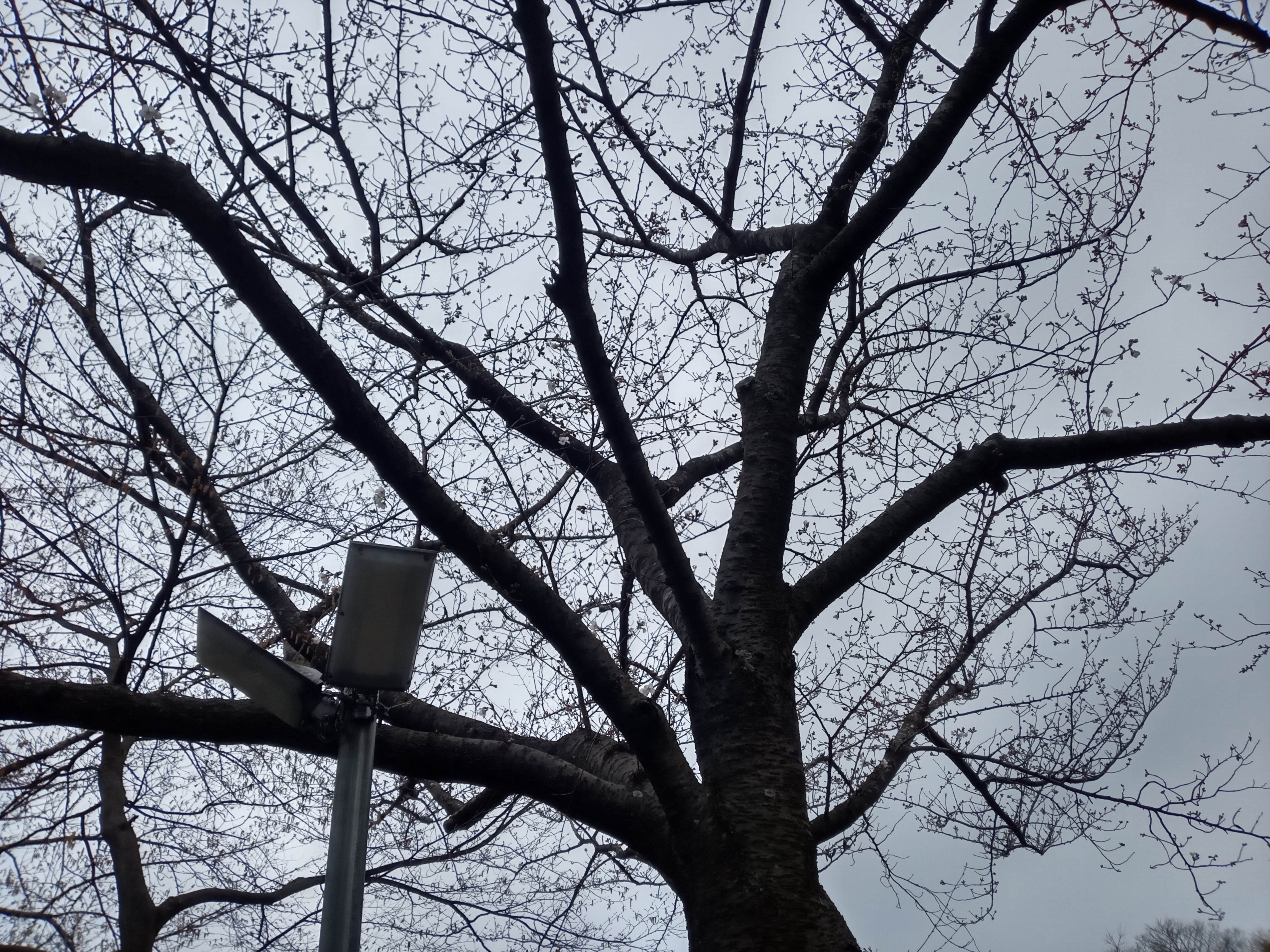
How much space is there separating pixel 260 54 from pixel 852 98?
9.89 ft

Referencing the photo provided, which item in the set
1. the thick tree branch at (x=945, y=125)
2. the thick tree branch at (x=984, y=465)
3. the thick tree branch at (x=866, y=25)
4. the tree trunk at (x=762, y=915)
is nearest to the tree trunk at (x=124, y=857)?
the tree trunk at (x=762, y=915)

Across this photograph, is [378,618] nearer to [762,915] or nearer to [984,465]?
[762,915]

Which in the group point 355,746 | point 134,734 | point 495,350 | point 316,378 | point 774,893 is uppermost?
point 495,350

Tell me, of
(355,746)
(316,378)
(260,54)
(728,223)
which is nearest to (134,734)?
(355,746)

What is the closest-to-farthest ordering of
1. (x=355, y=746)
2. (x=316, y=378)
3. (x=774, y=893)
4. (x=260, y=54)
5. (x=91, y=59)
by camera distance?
(x=355, y=746) < (x=774, y=893) < (x=316, y=378) < (x=91, y=59) < (x=260, y=54)

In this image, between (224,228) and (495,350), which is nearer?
(224,228)

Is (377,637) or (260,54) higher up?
(260,54)

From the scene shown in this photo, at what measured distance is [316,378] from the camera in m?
2.67

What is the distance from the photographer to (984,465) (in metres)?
3.70

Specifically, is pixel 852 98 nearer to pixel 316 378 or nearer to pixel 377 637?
pixel 316 378

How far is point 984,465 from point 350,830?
9.31 feet

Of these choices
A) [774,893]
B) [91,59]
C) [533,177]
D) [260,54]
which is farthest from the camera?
[533,177]

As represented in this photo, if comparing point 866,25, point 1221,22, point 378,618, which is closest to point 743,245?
point 866,25

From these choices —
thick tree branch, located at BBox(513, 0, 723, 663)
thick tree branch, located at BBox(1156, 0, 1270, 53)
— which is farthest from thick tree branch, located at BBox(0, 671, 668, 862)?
thick tree branch, located at BBox(1156, 0, 1270, 53)
